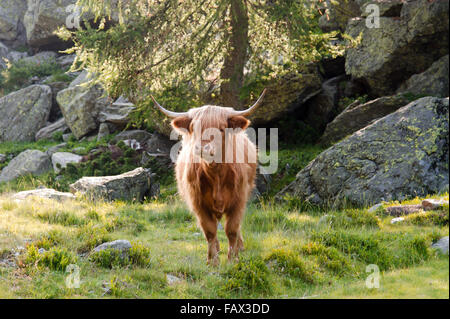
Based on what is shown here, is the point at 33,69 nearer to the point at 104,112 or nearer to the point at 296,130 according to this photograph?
the point at 104,112

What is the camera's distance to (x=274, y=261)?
16.9 feet

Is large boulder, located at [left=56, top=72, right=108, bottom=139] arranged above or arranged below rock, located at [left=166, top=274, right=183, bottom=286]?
above

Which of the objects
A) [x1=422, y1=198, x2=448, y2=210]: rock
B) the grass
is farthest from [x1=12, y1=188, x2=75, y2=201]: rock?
[x1=422, y1=198, x2=448, y2=210]: rock

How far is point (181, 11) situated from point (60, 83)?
12.5 m

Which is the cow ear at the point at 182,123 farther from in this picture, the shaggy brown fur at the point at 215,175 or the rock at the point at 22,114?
the rock at the point at 22,114

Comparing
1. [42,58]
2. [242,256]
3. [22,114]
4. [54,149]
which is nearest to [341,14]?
[242,256]

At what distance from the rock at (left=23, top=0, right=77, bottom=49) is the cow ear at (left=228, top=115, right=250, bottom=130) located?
1854 centimetres

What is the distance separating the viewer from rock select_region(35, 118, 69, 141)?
18150 mm

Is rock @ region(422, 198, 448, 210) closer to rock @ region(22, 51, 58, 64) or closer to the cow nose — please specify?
the cow nose

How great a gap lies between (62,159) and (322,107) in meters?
8.71

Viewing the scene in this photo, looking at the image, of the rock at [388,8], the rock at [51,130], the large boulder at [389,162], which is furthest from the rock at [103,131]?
the rock at [388,8]

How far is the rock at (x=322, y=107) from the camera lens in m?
12.4

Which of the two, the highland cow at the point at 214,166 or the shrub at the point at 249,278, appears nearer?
the shrub at the point at 249,278

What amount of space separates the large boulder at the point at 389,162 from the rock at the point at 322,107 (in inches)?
171
